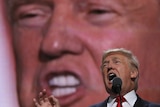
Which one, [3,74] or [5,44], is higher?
[5,44]

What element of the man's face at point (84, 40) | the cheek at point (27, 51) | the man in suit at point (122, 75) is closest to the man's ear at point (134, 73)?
the man in suit at point (122, 75)

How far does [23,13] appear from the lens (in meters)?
1.79

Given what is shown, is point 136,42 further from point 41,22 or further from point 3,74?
point 3,74

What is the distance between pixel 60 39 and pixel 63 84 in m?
0.18

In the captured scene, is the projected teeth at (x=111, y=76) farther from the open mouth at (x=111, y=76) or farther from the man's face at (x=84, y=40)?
the man's face at (x=84, y=40)

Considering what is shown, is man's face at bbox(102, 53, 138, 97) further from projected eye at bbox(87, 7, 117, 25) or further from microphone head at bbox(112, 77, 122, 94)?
projected eye at bbox(87, 7, 117, 25)

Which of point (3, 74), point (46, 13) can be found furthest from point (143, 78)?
point (3, 74)

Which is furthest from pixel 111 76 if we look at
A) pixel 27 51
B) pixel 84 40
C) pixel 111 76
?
pixel 27 51

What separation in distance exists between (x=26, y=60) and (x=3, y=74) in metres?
0.13

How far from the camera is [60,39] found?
1.68 metres

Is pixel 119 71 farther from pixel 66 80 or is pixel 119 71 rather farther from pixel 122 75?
pixel 66 80

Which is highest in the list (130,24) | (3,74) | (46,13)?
(46,13)

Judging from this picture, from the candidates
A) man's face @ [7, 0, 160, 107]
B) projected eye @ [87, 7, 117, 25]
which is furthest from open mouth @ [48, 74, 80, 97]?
projected eye @ [87, 7, 117, 25]

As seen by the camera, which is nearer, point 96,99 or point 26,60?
point 96,99
